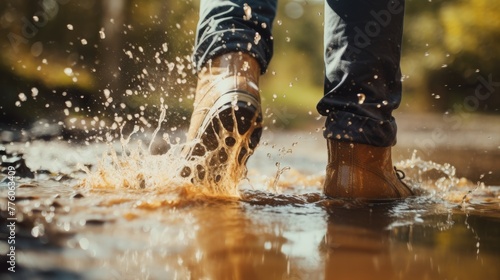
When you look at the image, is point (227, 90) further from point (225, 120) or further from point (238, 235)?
point (238, 235)

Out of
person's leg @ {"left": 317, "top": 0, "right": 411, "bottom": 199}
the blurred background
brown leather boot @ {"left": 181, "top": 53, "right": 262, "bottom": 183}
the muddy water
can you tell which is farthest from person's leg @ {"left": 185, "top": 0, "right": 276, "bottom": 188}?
the blurred background

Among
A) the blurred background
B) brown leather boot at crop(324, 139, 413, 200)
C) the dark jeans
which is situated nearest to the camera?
the dark jeans

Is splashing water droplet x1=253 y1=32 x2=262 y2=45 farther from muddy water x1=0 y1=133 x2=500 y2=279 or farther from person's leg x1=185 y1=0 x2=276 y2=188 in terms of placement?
muddy water x1=0 y1=133 x2=500 y2=279

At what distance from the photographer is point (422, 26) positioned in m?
14.5

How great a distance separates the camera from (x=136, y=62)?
26.1 feet

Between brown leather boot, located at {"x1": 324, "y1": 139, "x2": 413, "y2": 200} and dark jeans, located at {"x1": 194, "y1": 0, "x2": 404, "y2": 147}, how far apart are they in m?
0.05

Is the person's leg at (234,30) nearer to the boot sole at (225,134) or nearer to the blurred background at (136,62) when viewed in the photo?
the boot sole at (225,134)

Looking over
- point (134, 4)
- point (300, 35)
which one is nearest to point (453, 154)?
point (134, 4)

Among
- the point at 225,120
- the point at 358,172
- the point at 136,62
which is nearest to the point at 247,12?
the point at 225,120

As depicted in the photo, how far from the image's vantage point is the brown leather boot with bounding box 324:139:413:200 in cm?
173

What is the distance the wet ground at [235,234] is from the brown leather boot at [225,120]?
0.13 m

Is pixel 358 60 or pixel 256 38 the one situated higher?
pixel 256 38

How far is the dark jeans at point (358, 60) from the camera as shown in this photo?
5.24ft

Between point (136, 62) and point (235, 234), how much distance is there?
23.5 feet
